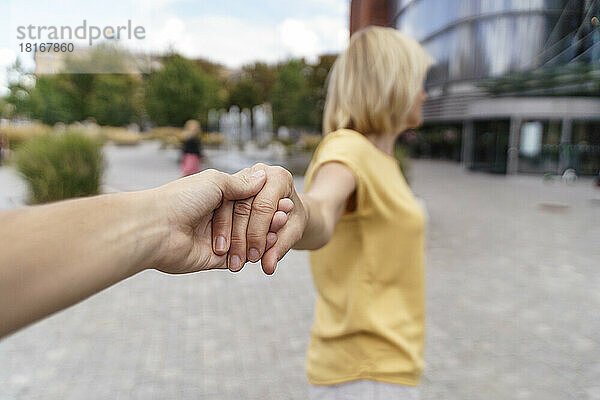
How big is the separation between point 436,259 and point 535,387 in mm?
3413

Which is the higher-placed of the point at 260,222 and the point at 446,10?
the point at 446,10

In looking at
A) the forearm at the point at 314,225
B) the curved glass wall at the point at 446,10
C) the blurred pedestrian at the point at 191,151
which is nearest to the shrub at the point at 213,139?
the curved glass wall at the point at 446,10

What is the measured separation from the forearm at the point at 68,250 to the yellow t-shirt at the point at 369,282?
820 millimetres

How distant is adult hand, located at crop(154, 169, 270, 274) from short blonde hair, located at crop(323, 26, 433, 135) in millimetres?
826

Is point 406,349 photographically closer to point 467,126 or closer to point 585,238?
point 585,238

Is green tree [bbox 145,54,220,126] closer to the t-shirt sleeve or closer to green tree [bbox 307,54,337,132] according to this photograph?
green tree [bbox 307,54,337,132]

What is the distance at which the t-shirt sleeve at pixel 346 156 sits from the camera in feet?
4.67

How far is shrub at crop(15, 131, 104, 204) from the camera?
26.3 feet

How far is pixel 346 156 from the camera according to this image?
1.43 meters

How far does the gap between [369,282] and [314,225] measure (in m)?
0.45

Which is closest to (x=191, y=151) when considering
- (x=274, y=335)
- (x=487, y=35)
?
(x=274, y=335)

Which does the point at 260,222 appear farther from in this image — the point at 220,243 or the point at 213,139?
the point at 213,139

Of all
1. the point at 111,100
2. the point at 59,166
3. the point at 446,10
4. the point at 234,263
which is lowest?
the point at 59,166

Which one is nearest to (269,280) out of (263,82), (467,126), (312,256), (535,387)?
(535,387)
